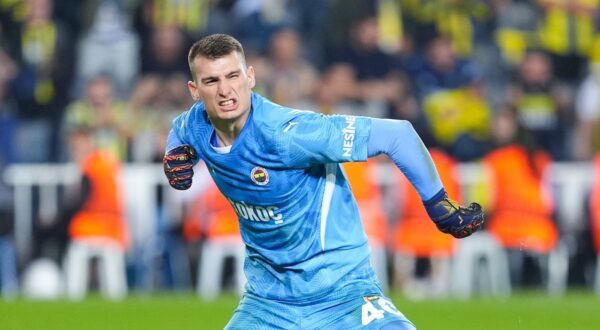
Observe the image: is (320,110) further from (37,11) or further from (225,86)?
(225,86)

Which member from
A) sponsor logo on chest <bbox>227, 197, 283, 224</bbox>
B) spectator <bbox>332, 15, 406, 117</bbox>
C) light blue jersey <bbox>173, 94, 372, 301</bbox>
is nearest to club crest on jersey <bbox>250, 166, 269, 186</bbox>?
light blue jersey <bbox>173, 94, 372, 301</bbox>

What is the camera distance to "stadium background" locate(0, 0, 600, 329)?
1456cm

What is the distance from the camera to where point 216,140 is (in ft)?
20.6

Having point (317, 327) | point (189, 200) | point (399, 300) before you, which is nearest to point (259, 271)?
point (317, 327)


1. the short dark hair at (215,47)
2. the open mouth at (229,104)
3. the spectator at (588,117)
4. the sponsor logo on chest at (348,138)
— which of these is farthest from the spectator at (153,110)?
the sponsor logo on chest at (348,138)

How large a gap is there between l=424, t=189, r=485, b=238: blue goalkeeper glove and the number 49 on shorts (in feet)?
1.50

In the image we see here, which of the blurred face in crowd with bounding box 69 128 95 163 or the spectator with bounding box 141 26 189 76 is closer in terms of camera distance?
the blurred face in crowd with bounding box 69 128 95 163

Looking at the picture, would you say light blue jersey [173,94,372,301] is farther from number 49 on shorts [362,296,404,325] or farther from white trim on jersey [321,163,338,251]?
number 49 on shorts [362,296,404,325]

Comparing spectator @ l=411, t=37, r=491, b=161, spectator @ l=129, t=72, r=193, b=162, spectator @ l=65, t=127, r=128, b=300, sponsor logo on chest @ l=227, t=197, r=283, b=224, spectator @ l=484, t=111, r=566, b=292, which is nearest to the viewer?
sponsor logo on chest @ l=227, t=197, r=283, b=224

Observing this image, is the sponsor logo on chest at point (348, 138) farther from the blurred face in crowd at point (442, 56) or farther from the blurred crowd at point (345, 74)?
the blurred face in crowd at point (442, 56)

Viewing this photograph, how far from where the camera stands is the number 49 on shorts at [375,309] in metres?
6.05

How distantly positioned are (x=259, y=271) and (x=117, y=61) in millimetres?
9746

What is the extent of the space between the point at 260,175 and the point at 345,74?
917cm

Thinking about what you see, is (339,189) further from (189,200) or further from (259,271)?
(189,200)
